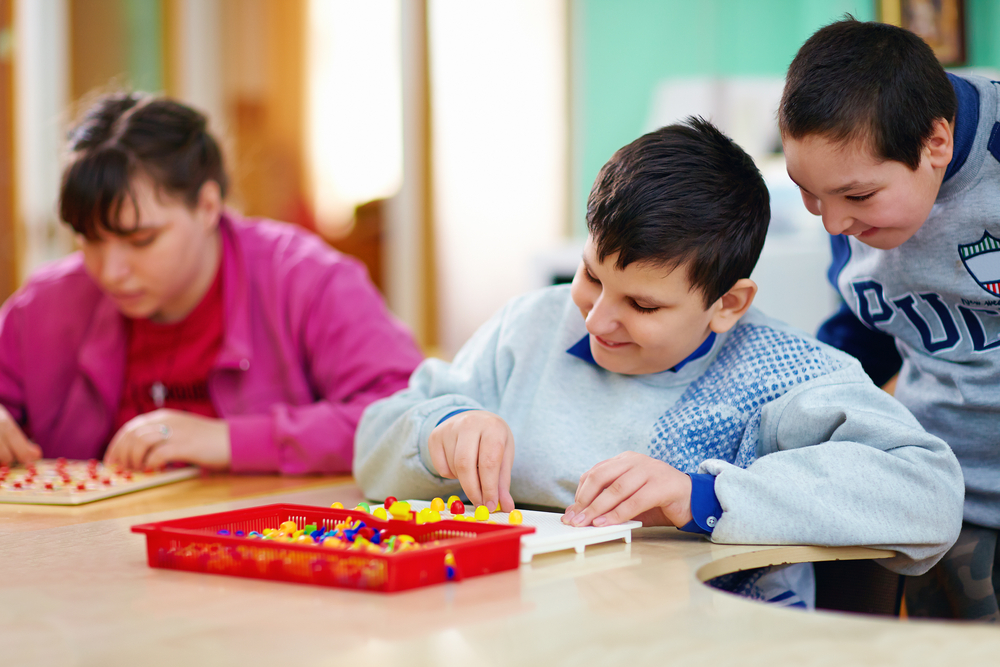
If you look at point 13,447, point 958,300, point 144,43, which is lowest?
point 13,447

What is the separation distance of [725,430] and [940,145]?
37 cm

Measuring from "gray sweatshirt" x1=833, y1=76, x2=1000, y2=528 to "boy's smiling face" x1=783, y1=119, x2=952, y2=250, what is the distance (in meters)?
0.05

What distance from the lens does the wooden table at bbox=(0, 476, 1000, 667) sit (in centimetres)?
52

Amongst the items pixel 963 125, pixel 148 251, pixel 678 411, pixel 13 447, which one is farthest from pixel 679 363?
pixel 13 447

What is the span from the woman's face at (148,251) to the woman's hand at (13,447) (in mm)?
225

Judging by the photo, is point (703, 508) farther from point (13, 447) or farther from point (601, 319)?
point (13, 447)

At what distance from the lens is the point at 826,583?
44.7 inches

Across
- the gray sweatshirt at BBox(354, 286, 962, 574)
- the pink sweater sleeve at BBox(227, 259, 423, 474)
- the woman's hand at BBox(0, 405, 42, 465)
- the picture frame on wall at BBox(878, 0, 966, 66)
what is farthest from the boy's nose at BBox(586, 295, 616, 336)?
the picture frame on wall at BBox(878, 0, 966, 66)

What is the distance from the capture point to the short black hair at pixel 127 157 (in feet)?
4.29

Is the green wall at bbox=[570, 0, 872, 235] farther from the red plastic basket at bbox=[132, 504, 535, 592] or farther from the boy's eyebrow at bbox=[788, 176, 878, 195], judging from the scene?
the red plastic basket at bbox=[132, 504, 535, 592]

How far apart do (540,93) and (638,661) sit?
3.08m

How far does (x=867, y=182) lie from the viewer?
93 centimetres

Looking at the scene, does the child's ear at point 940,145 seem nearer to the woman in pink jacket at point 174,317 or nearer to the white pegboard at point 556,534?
the white pegboard at point 556,534

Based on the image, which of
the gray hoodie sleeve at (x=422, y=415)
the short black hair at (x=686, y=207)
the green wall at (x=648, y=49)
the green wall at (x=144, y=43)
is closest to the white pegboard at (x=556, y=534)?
the gray hoodie sleeve at (x=422, y=415)
